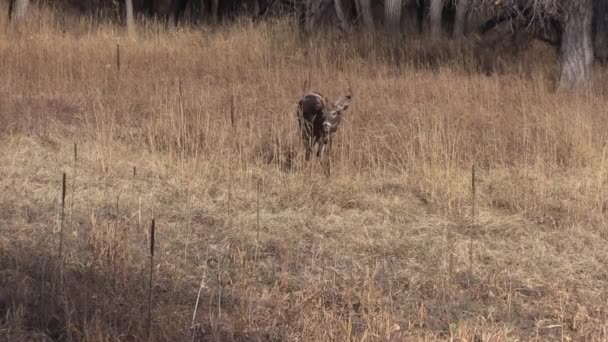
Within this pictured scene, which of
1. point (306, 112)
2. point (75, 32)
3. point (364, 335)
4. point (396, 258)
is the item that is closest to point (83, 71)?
point (75, 32)

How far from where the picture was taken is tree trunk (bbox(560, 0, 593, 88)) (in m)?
10.9

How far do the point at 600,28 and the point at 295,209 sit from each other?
10641mm

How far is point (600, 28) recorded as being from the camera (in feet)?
49.6

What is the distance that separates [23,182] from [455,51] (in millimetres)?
8835

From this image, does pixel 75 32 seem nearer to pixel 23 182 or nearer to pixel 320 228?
pixel 23 182

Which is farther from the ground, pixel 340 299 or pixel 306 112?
pixel 306 112

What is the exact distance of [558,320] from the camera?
4480mm

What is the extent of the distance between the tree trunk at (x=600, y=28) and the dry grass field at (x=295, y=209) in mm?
3791

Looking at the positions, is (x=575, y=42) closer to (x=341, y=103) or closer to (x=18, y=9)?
(x=341, y=103)

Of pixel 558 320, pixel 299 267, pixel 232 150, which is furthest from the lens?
pixel 232 150

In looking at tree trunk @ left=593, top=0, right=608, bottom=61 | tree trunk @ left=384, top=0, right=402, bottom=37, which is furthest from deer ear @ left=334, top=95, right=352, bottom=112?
tree trunk @ left=384, top=0, right=402, bottom=37

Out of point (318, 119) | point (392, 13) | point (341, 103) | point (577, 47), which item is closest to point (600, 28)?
point (392, 13)

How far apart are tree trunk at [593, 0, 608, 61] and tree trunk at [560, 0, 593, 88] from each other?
3.78 meters

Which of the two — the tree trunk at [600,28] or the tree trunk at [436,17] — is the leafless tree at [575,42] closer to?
the tree trunk at [600,28]
